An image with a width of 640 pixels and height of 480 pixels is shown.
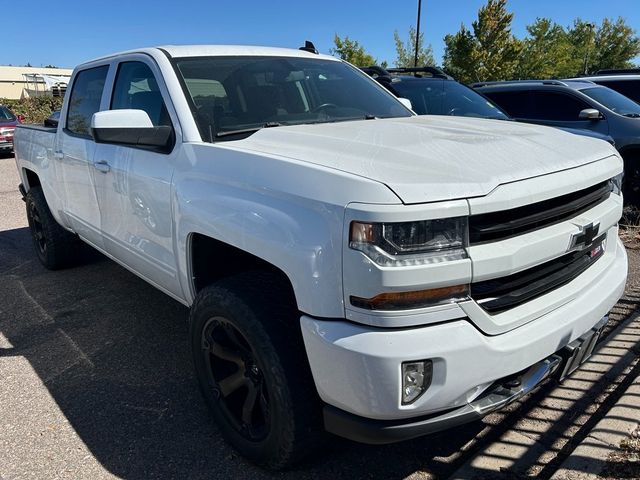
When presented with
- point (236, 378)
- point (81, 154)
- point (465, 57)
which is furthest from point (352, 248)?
point (465, 57)

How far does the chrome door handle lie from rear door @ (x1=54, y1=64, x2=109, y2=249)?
0.41 ft

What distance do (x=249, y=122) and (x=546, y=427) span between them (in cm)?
223

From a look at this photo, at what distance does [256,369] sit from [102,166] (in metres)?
1.91

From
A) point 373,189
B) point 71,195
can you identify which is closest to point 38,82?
point 71,195

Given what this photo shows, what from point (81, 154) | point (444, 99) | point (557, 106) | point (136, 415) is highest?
point (444, 99)

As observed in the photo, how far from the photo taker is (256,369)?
7.59ft

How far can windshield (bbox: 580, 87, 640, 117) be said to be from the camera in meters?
6.99

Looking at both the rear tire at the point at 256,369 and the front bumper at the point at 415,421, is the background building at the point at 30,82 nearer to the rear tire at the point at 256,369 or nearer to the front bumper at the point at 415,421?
the rear tire at the point at 256,369

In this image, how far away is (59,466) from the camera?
2475mm

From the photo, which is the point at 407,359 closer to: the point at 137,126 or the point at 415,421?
the point at 415,421

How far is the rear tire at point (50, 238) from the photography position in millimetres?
5051

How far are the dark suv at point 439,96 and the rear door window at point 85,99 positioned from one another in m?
3.33

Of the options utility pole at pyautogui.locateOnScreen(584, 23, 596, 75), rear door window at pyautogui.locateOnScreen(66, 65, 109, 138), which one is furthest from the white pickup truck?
utility pole at pyautogui.locateOnScreen(584, 23, 596, 75)

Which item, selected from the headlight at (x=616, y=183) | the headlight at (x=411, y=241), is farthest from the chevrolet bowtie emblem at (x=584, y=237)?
the headlight at (x=411, y=241)
